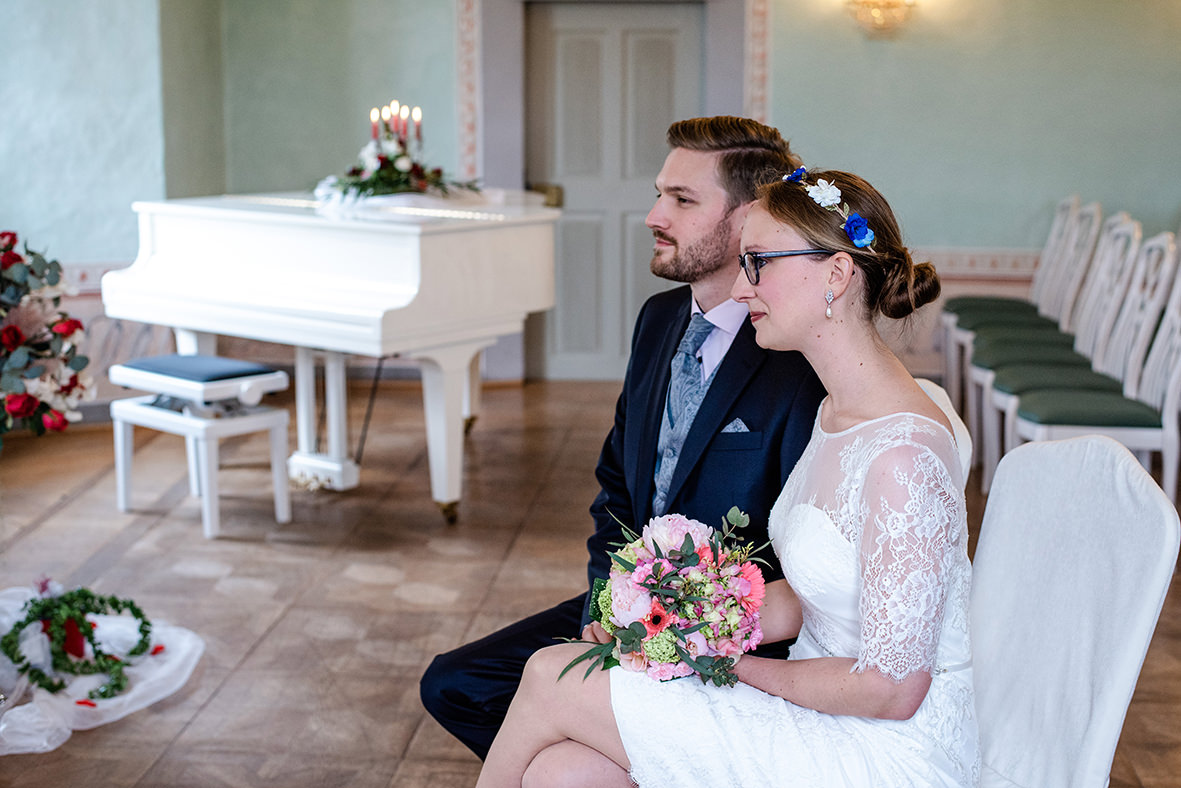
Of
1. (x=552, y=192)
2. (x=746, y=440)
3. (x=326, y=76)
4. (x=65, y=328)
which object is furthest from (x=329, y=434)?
(x=746, y=440)

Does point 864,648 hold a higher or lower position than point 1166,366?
higher

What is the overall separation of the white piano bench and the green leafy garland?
1.10m

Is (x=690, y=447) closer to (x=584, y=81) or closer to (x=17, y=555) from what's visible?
(x=17, y=555)

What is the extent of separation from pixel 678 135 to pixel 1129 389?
10.1 feet

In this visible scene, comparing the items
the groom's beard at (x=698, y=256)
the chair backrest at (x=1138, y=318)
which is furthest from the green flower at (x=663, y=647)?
the chair backrest at (x=1138, y=318)

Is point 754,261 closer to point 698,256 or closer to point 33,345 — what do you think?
point 698,256

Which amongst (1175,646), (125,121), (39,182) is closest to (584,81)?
(125,121)

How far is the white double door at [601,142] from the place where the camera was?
716 centimetres

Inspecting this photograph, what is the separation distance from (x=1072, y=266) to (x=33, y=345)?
4.96m

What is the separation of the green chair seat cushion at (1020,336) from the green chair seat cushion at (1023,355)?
6 centimetres

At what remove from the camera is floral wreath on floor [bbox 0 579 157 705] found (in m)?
3.10

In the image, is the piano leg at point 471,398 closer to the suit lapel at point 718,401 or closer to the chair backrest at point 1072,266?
the chair backrest at point 1072,266

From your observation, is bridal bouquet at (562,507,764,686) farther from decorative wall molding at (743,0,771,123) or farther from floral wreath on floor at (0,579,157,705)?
decorative wall molding at (743,0,771,123)

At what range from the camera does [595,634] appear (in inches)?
77.1
